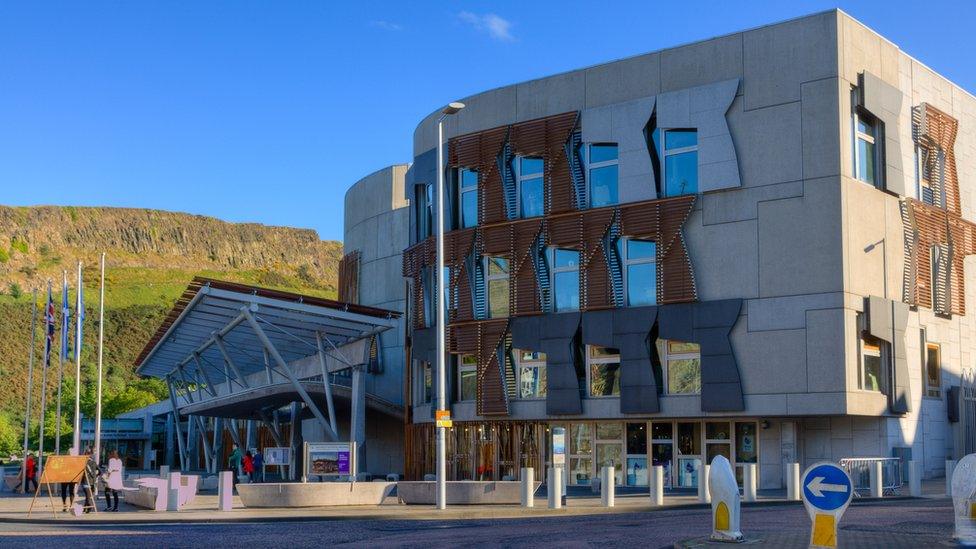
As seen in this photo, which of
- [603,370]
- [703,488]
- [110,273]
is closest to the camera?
[703,488]

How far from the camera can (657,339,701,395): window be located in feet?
128

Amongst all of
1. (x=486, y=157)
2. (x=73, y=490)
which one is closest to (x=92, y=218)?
(x=486, y=157)

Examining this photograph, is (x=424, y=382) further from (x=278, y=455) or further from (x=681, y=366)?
(x=681, y=366)

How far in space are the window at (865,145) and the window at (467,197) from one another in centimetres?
1418

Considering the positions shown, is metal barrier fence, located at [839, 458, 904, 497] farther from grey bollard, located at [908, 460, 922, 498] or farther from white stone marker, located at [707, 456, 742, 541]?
white stone marker, located at [707, 456, 742, 541]

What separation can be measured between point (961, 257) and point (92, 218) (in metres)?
166

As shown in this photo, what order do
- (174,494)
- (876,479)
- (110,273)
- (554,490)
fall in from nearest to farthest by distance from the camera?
(554,490) < (174,494) < (876,479) < (110,273)

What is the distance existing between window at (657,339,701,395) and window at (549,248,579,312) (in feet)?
12.5

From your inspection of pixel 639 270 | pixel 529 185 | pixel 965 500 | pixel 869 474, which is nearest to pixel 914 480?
pixel 869 474

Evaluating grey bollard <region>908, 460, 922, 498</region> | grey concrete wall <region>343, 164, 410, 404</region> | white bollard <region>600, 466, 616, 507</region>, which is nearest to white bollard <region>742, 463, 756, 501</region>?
white bollard <region>600, 466, 616, 507</region>

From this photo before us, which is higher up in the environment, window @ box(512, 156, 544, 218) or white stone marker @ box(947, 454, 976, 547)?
window @ box(512, 156, 544, 218)

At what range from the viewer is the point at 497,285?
44.3 m

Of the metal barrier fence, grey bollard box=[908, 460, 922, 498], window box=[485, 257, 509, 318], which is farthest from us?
window box=[485, 257, 509, 318]

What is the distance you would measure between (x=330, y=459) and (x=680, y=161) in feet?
49.6
